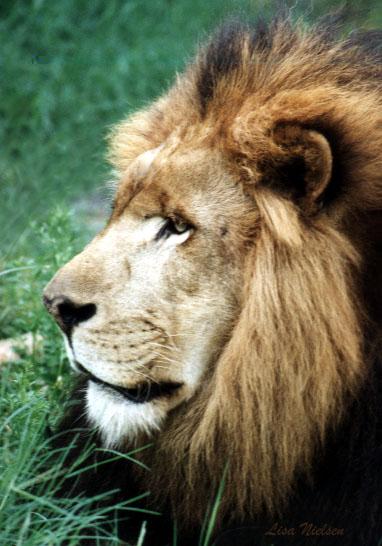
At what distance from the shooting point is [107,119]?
8.70 meters

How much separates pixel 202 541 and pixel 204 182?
1156 millimetres

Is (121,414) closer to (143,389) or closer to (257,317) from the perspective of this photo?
(143,389)

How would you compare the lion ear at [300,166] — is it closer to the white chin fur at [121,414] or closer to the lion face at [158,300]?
the lion face at [158,300]

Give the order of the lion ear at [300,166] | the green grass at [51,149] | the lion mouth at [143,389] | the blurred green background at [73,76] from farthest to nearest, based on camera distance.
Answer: the blurred green background at [73,76] < the green grass at [51,149] < the lion mouth at [143,389] < the lion ear at [300,166]

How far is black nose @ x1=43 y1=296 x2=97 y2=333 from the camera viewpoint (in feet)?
10.2

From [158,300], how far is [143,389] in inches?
11.5

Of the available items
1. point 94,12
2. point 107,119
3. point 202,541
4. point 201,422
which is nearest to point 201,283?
point 201,422

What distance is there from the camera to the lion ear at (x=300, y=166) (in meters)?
3.05

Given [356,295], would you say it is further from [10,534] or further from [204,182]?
[10,534]
